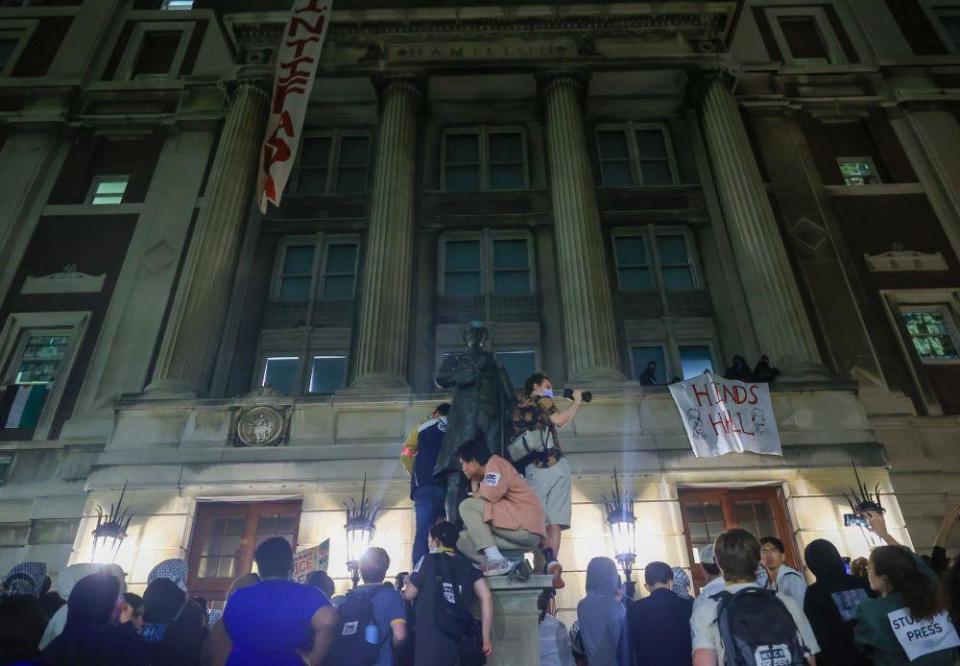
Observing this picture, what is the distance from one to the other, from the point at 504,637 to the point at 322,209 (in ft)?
54.1

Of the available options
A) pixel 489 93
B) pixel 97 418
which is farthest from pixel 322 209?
pixel 97 418

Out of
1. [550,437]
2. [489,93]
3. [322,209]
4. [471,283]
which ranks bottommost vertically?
[550,437]

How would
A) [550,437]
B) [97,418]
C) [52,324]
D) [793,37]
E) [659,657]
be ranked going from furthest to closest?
1. [793,37]
2. [52,324]
3. [97,418]
4. [550,437]
5. [659,657]

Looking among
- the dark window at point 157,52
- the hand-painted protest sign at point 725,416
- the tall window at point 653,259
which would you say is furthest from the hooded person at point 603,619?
the dark window at point 157,52

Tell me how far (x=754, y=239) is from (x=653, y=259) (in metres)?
2.89

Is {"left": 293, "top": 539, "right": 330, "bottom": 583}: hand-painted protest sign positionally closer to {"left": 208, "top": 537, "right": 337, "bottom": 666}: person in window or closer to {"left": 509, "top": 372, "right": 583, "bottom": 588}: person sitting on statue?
{"left": 509, "top": 372, "right": 583, "bottom": 588}: person sitting on statue

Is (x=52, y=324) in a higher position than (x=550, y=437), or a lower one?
higher

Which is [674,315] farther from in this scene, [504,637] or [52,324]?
[52,324]

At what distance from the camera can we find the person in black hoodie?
4965 mm

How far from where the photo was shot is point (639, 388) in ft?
45.0

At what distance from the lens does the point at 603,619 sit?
556 centimetres

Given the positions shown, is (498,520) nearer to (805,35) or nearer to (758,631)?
(758,631)

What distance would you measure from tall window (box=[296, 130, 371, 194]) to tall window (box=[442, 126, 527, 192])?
8.54 ft

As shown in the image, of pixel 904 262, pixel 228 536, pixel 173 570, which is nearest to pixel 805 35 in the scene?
pixel 904 262
